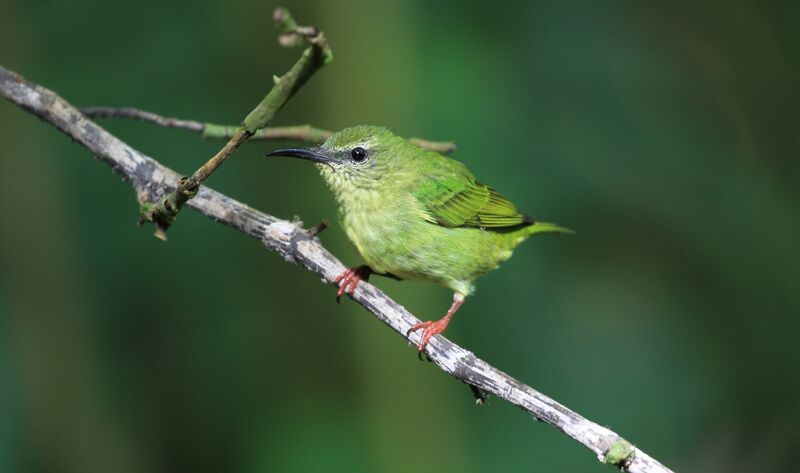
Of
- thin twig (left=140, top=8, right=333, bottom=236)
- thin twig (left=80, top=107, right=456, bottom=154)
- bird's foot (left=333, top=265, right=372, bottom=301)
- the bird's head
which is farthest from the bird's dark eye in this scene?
thin twig (left=140, top=8, right=333, bottom=236)

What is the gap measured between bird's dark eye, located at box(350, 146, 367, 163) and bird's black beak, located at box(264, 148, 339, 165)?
80 millimetres

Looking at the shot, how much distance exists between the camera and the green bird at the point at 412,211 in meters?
3.71

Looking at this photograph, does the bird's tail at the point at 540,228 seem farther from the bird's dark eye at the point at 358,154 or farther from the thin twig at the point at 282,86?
the thin twig at the point at 282,86

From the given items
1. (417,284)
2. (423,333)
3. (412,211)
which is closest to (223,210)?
(423,333)

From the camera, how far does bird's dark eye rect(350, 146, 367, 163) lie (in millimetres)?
3868

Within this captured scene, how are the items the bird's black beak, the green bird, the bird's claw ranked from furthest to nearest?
the green bird
the bird's black beak
the bird's claw

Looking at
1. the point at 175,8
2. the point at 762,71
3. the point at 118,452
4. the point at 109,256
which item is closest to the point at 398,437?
the point at 118,452

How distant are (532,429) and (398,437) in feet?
2.57

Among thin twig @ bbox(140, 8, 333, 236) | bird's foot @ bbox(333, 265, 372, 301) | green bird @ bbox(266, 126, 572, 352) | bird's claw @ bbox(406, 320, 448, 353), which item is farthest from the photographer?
green bird @ bbox(266, 126, 572, 352)

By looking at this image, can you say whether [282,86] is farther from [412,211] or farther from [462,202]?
[462,202]

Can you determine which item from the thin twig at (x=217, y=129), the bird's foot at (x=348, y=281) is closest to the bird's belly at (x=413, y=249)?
the bird's foot at (x=348, y=281)

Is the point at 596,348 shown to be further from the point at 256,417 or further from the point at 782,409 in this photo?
the point at 256,417

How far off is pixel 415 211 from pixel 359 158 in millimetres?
348

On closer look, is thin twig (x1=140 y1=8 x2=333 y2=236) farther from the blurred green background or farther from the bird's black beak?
the blurred green background
